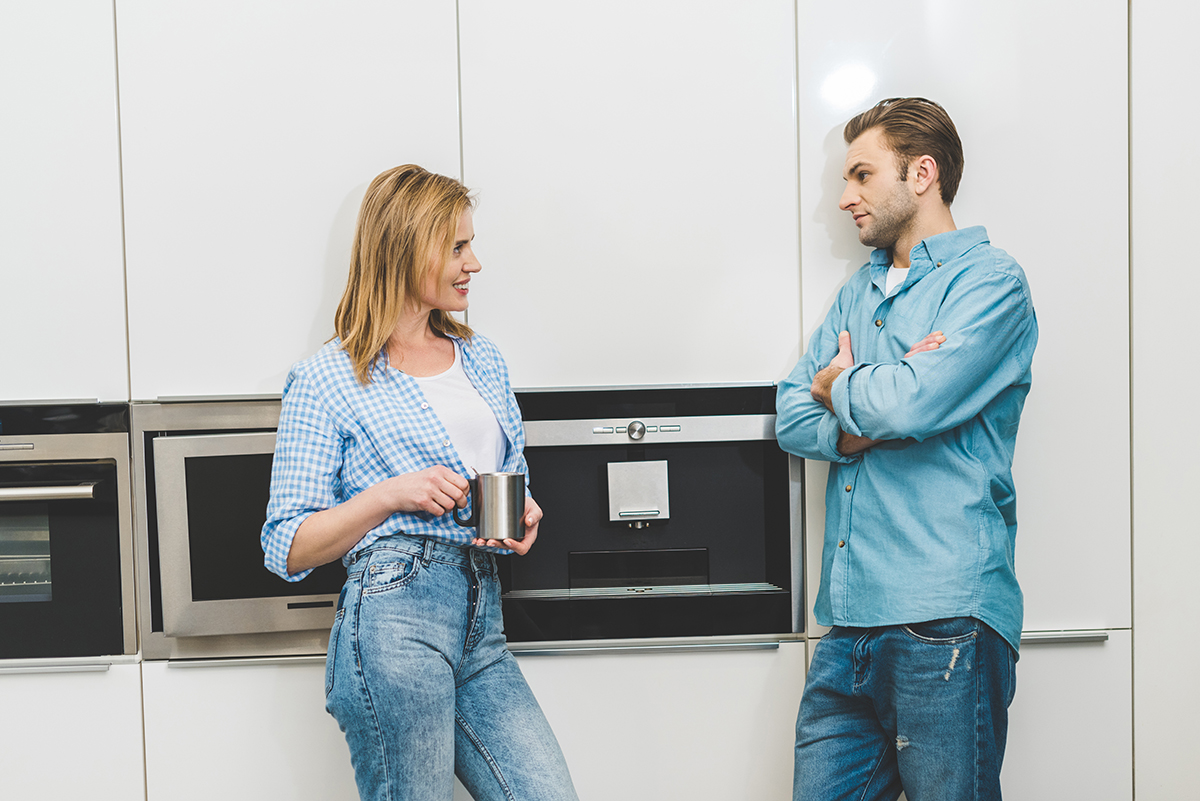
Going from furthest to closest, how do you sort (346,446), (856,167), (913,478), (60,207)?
(60,207)
(856,167)
(913,478)
(346,446)

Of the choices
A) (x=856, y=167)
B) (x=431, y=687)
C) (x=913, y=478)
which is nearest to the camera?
(x=431, y=687)

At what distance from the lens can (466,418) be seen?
1352 millimetres

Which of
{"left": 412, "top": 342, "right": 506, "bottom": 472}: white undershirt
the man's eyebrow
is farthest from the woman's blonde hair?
the man's eyebrow

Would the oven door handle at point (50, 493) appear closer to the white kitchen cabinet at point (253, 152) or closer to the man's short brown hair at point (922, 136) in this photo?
the white kitchen cabinet at point (253, 152)

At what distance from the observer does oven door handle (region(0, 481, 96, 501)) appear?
5.30ft

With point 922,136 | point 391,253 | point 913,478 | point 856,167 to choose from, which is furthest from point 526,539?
point 922,136

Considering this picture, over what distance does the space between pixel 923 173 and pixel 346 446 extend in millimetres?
1131

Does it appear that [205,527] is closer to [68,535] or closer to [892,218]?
[68,535]

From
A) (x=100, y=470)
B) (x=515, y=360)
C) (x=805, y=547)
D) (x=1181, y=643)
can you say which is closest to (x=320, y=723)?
(x=100, y=470)

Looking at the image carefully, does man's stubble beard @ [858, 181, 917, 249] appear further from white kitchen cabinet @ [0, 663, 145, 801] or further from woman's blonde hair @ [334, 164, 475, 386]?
white kitchen cabinet @ [0, 663, 145, 801]

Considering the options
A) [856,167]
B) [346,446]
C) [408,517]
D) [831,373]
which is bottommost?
[408,517]

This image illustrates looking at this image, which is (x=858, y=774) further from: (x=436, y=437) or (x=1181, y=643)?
(x=436, y=437)

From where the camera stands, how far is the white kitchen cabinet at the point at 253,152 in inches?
64.3

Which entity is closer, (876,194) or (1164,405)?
(876,194)
